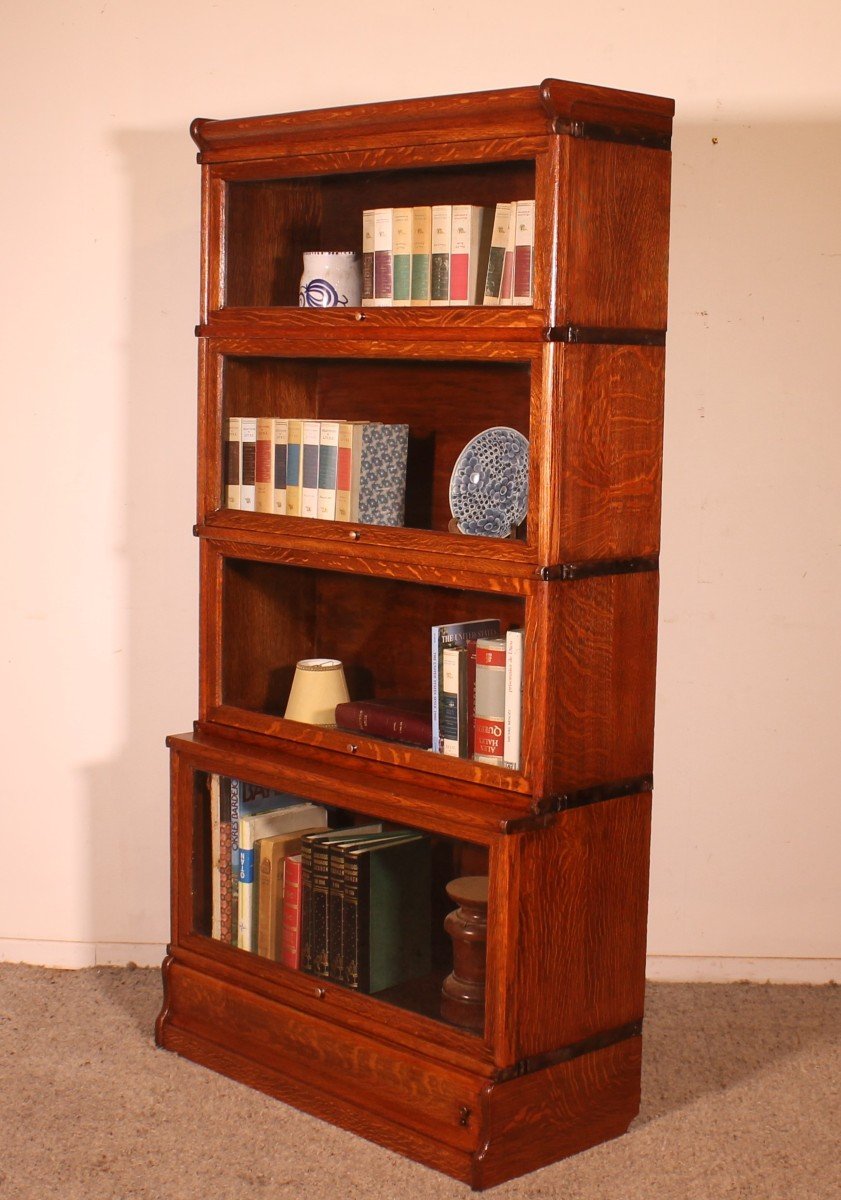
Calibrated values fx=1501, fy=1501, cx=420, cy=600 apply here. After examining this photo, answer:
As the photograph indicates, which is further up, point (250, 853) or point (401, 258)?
point (401, 258)

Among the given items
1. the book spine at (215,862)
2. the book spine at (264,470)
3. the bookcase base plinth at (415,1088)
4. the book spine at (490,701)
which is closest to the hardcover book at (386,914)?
the bookcase base plinth at (415,1088)

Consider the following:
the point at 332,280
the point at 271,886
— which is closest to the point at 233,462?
the point at 332,280

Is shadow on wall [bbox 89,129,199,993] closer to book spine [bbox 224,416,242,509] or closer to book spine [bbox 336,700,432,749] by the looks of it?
book spine [bbox 224,416,242,509]

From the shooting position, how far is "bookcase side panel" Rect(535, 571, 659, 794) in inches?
101

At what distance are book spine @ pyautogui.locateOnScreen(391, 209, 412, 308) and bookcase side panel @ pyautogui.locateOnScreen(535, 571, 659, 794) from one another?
646 mm

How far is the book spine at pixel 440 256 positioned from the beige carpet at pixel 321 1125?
1.55 meters

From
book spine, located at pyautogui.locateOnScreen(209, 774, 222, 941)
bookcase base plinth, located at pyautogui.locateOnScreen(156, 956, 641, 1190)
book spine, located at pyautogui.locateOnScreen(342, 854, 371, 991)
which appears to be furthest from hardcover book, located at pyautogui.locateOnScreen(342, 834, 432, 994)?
book spine, located at pyautogui.locateOnScreen(209, 774, 222, 941)

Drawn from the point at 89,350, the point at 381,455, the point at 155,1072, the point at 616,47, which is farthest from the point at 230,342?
the point at 155,1072

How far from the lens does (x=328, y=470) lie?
2.94 meters

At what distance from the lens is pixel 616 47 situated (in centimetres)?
334

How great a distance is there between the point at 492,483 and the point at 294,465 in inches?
18.1

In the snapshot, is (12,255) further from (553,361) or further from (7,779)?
(553,361)

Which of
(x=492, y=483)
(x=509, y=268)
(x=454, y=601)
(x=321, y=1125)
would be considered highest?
(x=509, y=268)

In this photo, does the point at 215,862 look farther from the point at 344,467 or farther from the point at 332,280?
the point at 332,280
